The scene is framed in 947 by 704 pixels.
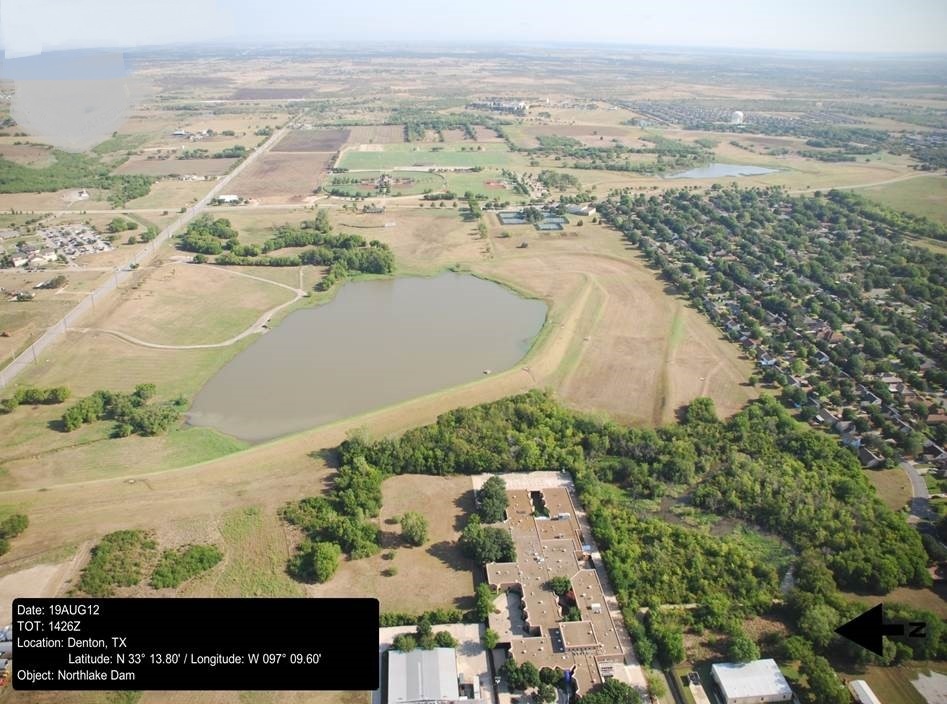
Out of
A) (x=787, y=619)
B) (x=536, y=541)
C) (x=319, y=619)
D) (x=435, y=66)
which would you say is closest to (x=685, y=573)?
(x=787, y=619)

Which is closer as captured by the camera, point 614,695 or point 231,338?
point 614,695

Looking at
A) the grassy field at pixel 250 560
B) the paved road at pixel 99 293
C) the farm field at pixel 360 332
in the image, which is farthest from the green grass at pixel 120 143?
the grassy field at pixel 250 560

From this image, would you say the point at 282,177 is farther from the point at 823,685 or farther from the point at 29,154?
the point at 823,685

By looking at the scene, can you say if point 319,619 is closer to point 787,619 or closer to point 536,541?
point 536,541

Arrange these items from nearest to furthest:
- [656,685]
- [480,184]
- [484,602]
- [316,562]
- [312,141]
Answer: [656,685]
[484,602]
[316,562]
[480,184]
[312,141]

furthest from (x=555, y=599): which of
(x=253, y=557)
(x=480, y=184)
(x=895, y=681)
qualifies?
(x=480, y=184)
